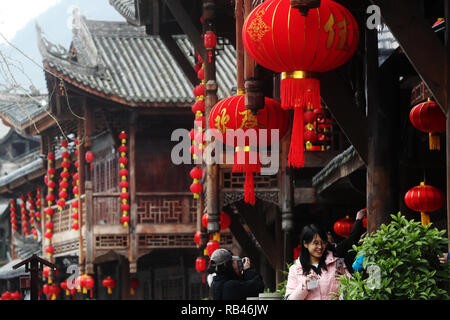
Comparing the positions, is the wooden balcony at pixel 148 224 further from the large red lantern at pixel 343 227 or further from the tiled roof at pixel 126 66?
the large red lantern at pixel 343 227

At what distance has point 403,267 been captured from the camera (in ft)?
16.3

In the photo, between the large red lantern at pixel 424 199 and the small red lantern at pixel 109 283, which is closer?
the large red lantern at pixel 424 199

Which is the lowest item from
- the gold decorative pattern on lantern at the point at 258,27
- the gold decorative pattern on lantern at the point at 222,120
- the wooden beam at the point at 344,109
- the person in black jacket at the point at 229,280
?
the person in black jacket at the point at 229,280

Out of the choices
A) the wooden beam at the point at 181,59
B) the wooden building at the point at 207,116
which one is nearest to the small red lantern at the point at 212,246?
the wooden building at the point at 207,116

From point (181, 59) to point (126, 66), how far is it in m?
5.98

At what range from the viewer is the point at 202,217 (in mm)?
13711

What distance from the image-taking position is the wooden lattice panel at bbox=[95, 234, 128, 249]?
18516mm

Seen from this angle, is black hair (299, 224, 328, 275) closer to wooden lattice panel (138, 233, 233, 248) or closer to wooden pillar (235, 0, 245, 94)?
wooden pillar (235, 0, 245, 94)

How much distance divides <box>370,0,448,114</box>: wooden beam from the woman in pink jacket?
3.51 ft

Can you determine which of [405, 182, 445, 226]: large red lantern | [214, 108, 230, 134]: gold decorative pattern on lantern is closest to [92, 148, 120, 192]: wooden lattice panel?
[214, 108, 230, 134]: gold decorative pattern on lantern

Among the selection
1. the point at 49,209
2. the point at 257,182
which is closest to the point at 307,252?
the point at 257,182

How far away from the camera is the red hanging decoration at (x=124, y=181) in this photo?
1836 centimetres

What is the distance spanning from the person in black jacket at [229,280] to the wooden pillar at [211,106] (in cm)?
507

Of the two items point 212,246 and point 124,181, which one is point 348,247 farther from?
point 124,181
